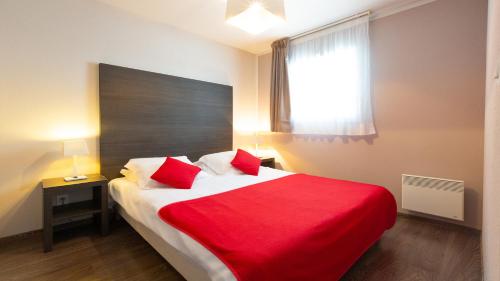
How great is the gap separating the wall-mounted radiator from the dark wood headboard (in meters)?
2.65

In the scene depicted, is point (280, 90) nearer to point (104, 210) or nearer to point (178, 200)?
point (178, 200)

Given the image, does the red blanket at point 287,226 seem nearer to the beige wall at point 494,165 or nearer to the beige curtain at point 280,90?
the beige wall at point 494,165

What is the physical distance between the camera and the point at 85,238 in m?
2.39

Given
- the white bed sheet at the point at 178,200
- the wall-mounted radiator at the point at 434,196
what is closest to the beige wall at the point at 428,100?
the wall-mounted radiator at the point at 434,196

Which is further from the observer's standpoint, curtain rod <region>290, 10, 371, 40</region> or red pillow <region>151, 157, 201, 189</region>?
curtain rod <region>290, 10, 371, 40</region>

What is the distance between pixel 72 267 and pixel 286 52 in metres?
3.79

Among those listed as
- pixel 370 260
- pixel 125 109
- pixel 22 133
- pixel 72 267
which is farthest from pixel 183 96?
pixel 370 260

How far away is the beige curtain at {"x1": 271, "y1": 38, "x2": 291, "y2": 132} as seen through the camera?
392 cm

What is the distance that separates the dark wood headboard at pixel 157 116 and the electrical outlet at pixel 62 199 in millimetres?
433

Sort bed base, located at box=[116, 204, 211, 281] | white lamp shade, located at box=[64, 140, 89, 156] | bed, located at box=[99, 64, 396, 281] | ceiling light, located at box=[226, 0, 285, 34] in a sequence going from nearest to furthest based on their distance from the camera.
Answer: bed base, located at box=[116, 204, 211, 281]
bed, located at box=[99, 64, 396, 281]
ceiling light, located at box=[226, 0, 285, 34]
white lamp shade, located at box=[64, 140, 89, 156]

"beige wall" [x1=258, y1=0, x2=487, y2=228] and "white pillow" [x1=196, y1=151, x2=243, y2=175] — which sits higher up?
"beige wall" [x1=258, y1=0, x2=487, y2=228]

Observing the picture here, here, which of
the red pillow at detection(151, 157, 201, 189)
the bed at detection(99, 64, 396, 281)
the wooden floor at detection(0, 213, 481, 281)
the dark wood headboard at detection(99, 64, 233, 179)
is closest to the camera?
the bed at detection(99, 64, 396, 281)

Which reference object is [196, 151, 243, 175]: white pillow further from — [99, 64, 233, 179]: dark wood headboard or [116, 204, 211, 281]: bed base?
[116, 204, 211, 281]: bed base

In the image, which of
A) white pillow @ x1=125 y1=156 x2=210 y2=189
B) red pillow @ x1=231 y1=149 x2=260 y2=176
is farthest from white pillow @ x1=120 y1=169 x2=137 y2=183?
red pillow @ x1=231 y1=149 x2=260 y2=176
